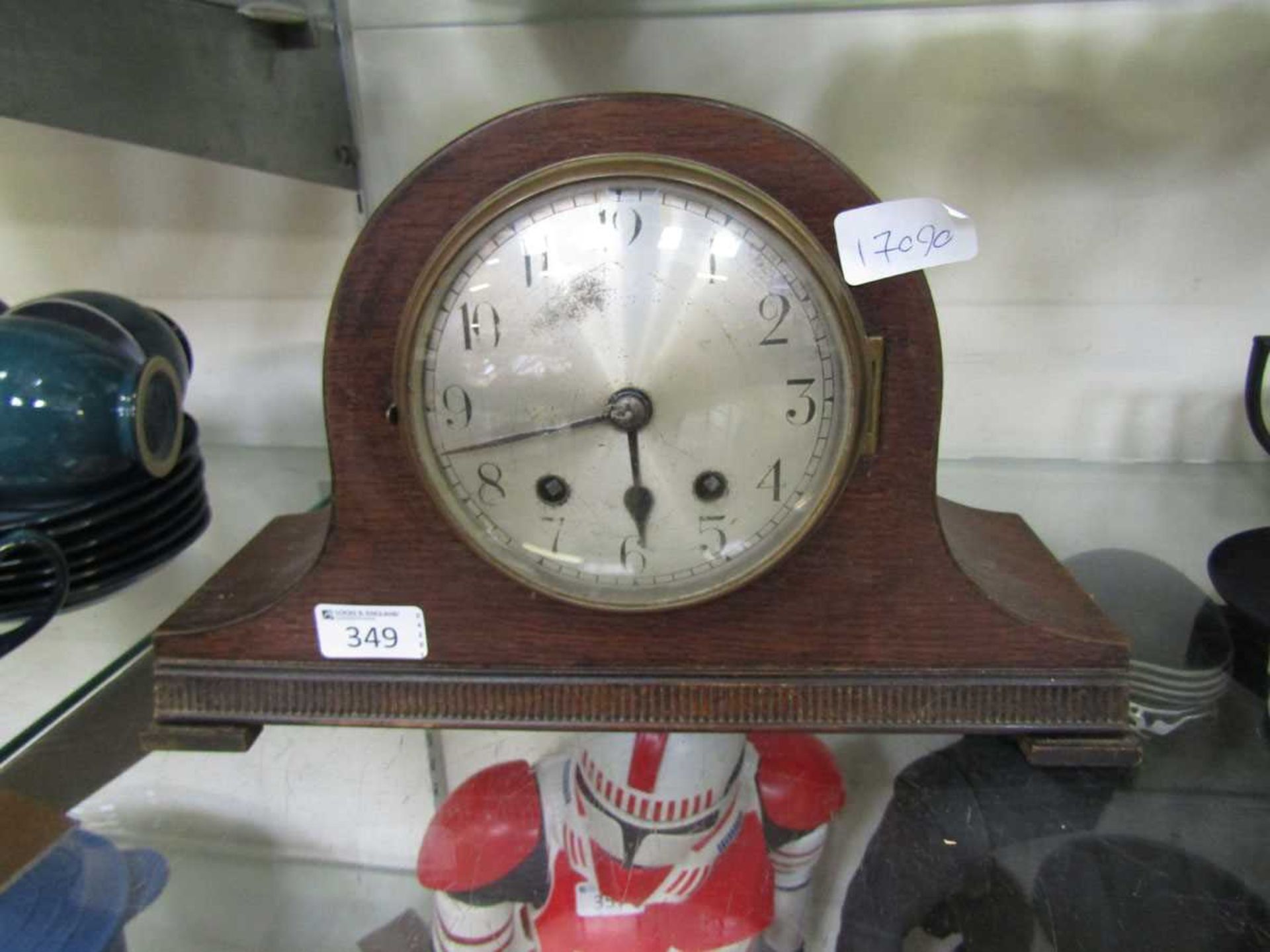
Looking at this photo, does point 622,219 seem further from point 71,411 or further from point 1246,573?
point 1246,573

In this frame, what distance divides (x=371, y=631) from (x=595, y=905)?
0.85 ft

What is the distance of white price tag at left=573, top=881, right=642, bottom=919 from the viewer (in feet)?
2.02

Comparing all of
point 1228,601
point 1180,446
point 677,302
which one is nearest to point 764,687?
point 677,302

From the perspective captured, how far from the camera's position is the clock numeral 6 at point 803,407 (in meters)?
0.45

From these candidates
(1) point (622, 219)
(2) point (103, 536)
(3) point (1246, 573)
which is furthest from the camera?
(3) point (1246, 573)

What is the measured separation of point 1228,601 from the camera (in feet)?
2.13

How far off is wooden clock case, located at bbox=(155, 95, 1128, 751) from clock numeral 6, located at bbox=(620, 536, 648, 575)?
3cm

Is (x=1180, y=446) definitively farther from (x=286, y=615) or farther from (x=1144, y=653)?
(x=286, y=615)

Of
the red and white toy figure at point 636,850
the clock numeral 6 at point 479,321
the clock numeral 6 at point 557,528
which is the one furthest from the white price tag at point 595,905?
the clock numeral 6 at point 479,321

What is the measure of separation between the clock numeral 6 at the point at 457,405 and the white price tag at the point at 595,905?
348mm

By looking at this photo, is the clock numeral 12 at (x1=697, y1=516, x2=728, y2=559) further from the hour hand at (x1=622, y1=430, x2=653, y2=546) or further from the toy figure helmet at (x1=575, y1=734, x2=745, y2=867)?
the toy figure helmet at (x1=575, y1=734, x2=745, y2=867)

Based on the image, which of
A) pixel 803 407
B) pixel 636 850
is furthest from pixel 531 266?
pixel 636 850

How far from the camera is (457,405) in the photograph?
47 cm

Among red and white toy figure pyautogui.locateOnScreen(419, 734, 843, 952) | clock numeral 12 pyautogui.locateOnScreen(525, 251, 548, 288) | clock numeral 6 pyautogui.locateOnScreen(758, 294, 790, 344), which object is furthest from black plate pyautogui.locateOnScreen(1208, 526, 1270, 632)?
clock numeral 12 pyautogui.locateOnScreen(525, 251, 548, 288)
